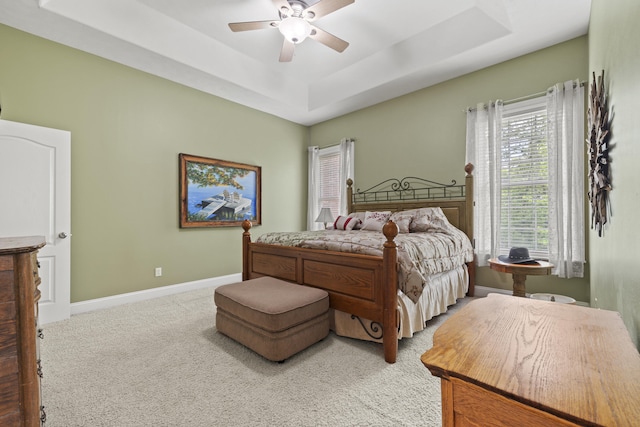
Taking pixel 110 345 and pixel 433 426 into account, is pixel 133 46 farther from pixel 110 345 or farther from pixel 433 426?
pixel 433 426

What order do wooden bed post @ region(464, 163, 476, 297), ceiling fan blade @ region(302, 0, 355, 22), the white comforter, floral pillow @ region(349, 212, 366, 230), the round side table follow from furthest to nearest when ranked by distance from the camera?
floral pillow @ region(349, 212, 366, 230)
wooden bed post @ region(464, 163, 476, 297)
the round side table
ceiling fan blade @ region(302, 0, 355, 22)
the white comforter

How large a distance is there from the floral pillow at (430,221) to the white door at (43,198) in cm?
401

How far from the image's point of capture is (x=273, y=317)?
6.73 ft

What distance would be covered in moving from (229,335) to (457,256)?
8.26ft

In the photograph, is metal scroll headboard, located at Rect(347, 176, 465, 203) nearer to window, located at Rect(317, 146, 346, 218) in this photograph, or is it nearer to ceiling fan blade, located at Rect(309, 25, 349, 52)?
window, located at Rect(317, 146, 346, 218)

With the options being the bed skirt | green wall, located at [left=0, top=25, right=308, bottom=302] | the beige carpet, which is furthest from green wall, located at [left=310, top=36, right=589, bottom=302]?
the beige carpet

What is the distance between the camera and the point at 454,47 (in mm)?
3484

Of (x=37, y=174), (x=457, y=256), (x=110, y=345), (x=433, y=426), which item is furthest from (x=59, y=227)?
(x=457, y=256)

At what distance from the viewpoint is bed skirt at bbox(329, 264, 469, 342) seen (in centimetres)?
230

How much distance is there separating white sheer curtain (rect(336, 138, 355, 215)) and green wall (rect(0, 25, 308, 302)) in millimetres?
1747

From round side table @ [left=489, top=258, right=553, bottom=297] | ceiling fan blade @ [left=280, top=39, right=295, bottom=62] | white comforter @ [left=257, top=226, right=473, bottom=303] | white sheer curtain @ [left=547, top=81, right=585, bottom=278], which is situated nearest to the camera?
white comforter @ [left=257, top=226, right=473, bottom=303]

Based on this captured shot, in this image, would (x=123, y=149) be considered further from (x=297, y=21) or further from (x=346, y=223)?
(x=346, y=223)

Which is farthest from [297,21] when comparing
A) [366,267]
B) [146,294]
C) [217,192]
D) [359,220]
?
[146,294]

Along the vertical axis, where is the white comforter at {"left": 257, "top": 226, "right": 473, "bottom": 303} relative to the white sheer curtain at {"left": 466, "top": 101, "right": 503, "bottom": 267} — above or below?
below
